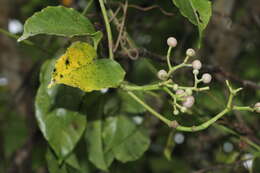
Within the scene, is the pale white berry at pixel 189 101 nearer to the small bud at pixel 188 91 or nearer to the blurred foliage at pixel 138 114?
the small bud at pixel 188 91

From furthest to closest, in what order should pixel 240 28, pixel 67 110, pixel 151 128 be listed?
pixel 240 28 → pixel 151 128 → pixel 67 110

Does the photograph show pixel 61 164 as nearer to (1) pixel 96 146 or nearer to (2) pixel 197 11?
(1) pixel 96 146

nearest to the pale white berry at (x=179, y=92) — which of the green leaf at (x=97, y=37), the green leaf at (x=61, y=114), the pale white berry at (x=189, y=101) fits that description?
the pale white berry at (x=189, y=101)

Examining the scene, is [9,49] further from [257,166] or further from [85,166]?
[257,166]

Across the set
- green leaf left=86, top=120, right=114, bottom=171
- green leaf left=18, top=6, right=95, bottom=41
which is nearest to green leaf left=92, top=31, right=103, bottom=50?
green leaf left=18, top=6, right=95, bottom=41

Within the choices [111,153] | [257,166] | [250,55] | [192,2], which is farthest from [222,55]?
[192,2]

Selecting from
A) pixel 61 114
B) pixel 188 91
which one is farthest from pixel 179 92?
pixel 61 114

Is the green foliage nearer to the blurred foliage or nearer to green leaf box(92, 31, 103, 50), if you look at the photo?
the blurred foliage
